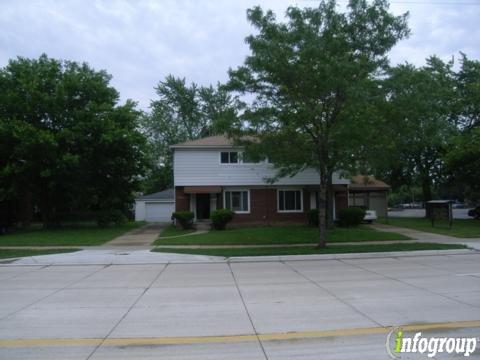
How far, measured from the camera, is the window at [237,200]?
29.0 m

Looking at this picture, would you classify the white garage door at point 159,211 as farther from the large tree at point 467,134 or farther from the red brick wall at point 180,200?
the large tree at point 467,134

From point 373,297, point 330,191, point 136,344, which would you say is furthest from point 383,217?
point 136,344

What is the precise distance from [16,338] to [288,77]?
40.9ft

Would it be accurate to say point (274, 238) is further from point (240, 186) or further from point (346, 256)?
point (240, 186)

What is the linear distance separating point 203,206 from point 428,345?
2497 centimetres

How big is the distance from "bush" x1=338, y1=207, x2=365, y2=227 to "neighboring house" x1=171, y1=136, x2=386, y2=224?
2.07 metres

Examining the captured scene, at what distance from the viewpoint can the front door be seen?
29906mm

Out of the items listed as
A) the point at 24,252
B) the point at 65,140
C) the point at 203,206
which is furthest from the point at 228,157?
the point at 24,252

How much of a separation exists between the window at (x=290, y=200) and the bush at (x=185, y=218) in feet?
19.6

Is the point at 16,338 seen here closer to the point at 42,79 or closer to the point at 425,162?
the point at 42,79

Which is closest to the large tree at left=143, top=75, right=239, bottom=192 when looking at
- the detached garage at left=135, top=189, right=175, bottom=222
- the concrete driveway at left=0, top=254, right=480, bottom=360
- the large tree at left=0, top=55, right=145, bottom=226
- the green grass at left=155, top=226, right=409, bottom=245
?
the detached garage at left=135, top=189, right=175, bottom=222

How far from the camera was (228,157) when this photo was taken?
28.8 meters

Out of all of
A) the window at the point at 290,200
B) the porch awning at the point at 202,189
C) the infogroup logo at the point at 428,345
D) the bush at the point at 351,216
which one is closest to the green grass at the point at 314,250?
the bush at the point at 351,216

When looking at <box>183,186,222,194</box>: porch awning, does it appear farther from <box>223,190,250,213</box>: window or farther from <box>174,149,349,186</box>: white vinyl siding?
<box>223,190,250,213</box>: window
